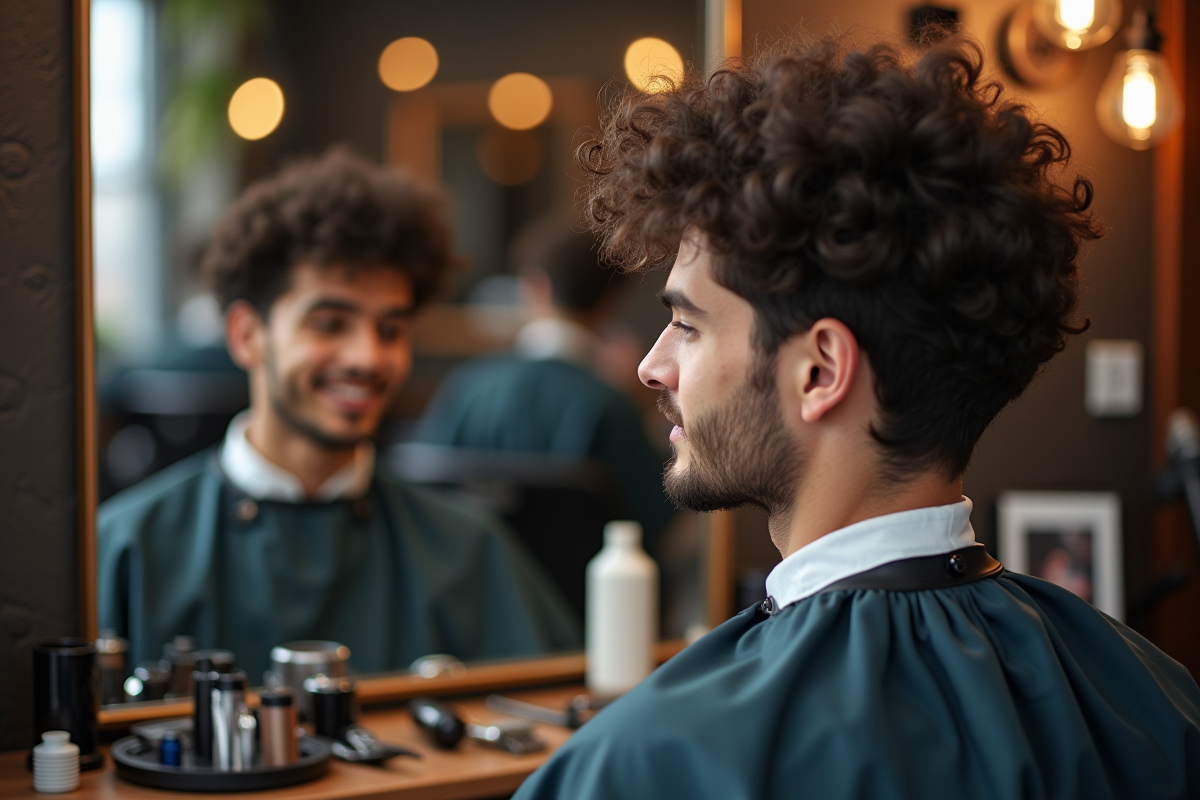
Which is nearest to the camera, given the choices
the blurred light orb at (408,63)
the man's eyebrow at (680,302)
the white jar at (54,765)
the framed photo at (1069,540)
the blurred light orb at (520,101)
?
the man's eyebrow at (680,302)

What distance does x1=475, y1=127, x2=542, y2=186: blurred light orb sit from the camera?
2672 millimetres

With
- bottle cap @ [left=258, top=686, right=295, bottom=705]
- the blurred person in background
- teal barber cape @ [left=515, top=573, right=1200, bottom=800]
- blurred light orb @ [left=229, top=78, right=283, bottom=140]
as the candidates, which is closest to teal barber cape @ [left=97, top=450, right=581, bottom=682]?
the blurred person in background

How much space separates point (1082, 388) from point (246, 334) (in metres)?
1.75

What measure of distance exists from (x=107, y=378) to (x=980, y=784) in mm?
1262

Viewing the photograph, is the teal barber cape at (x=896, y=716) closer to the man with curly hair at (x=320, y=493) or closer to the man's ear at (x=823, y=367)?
the man's ear at (x=823, y=367)

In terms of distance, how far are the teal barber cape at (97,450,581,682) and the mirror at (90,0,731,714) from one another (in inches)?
0.6

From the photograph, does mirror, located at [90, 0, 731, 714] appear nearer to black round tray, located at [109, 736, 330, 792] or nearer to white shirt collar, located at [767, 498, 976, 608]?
black round tray, located at [109, 736, 330, 792]

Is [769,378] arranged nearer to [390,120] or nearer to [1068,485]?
[390,120]

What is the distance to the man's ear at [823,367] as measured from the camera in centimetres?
101

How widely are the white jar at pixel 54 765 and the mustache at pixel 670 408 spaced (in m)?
0.78

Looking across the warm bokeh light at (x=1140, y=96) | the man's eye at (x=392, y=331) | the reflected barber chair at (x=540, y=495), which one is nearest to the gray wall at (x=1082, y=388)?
the warm bokeh light at (x=1140, y=96)

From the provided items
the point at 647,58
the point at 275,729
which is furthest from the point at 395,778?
the point at 647,58

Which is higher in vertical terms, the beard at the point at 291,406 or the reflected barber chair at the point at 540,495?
the beard at the point at 291,406

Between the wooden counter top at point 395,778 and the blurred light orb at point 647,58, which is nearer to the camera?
the wooden counter top at point 395,778
